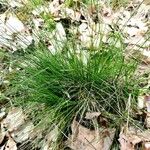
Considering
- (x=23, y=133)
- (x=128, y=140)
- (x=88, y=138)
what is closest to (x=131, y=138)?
(x=128, y=140)

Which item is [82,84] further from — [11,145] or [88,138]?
[11,145]

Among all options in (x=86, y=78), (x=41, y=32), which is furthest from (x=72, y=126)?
(x=41, y=32)

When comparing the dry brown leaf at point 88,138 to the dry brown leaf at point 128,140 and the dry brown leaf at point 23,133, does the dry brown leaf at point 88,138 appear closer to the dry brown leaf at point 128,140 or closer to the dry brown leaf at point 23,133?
the dry brown leaf at point 128,140

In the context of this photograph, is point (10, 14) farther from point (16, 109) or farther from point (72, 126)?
point (72, 126)

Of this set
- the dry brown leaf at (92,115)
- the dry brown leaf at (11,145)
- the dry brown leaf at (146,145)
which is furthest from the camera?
the dry brown leaf at (11,145)

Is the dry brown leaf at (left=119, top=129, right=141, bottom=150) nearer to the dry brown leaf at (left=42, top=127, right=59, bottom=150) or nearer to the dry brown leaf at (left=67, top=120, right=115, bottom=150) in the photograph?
the dry brown leaf at (left=67, top=120, right=115, bottom=150)

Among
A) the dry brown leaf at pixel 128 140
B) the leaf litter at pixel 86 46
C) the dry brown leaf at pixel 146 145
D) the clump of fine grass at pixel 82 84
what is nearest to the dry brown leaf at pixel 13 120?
the leaf litter at pixel 86 46

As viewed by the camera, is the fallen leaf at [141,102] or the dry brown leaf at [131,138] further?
the fallen leaf at [141,102]
